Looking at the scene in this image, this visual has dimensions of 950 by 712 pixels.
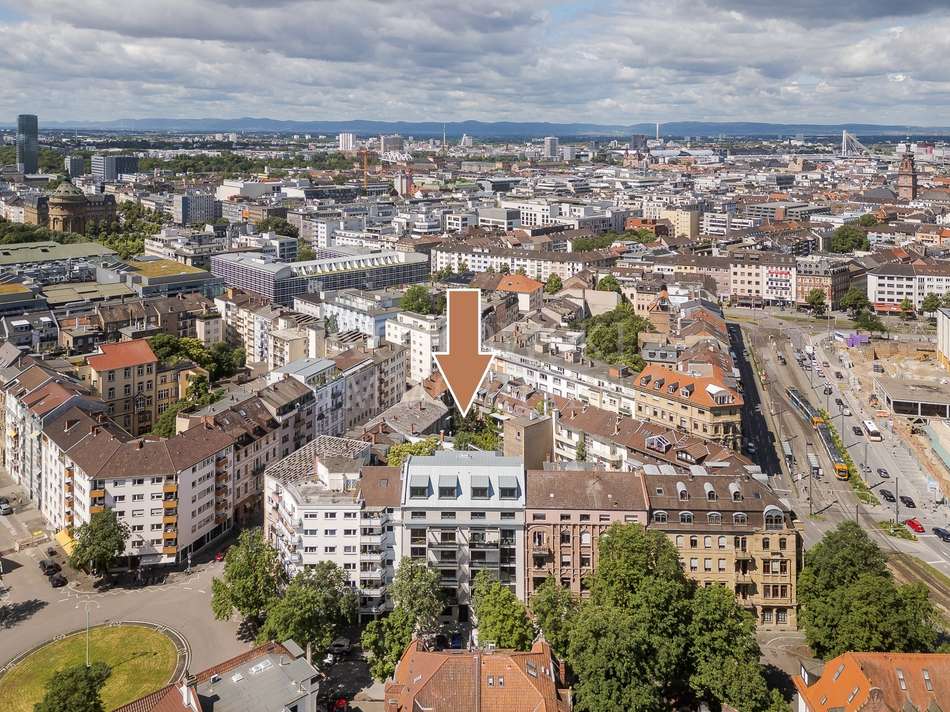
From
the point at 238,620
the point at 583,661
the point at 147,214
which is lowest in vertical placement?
the point at 238,620

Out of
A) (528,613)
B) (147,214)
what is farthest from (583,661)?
(147,214)

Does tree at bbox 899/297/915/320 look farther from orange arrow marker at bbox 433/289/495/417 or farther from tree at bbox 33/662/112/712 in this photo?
tree at bbox 33/662/112/712

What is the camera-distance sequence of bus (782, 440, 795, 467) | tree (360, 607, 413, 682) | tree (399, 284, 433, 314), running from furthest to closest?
tree (399, 284, 433, 314), bus (782, 440, 795, 467), tree (360, 607, 413, 682)

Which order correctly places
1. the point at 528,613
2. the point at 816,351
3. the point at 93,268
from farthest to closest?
the point at 93,268 → the point at 816,351 → the point at 528,613

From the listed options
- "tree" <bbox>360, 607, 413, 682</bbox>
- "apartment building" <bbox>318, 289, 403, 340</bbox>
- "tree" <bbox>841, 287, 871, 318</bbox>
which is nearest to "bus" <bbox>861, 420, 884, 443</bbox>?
"apartment building" <bbox>318, 289, 403, 340</bbox>

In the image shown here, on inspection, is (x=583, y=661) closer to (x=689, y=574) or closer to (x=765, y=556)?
(x=689, y=574)

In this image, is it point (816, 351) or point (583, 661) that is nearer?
point (583, 661)

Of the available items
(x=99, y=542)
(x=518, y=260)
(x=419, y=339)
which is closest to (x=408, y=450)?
(x=99, y=542)

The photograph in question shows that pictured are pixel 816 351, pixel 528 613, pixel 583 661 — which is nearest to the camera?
pixel 583 661
